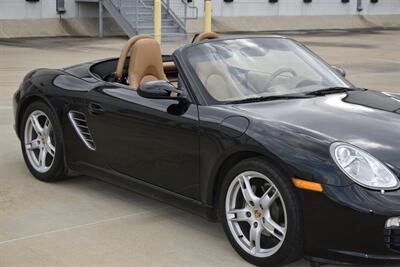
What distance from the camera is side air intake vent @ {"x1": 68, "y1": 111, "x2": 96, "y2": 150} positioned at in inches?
207

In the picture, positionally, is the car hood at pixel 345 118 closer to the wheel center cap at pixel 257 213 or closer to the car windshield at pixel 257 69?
the car windshield at pixel 257 69

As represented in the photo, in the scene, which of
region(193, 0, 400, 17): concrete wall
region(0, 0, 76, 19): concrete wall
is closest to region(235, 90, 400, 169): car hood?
region(0, 0, 76, 19): concrete wall

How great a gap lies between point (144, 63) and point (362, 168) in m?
2.54

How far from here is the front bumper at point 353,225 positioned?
3480 millimetres

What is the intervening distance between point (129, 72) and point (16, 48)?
1459cm

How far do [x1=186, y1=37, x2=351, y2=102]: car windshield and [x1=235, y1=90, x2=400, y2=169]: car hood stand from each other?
226 millimetres

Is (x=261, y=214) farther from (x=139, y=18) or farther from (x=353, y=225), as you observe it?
(x=139, y=18)

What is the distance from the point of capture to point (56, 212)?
5.05m

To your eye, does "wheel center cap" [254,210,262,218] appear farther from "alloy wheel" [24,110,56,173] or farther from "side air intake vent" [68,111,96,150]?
"alloy wheel" [24,110,56,173]

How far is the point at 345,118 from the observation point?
4.14 meters

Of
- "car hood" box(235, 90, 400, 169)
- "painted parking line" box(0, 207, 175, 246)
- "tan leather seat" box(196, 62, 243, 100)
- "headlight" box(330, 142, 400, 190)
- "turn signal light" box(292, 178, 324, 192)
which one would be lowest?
"painted parking line" box(0, 207, 175, 246)

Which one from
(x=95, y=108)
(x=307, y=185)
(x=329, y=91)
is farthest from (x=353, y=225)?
(x=95, y=108)

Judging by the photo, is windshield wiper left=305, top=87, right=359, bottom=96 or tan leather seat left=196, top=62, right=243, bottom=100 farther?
windshield wiper left=305, top=87, right=359, bottom=96

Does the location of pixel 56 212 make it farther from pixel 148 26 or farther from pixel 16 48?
pixel 148 26
